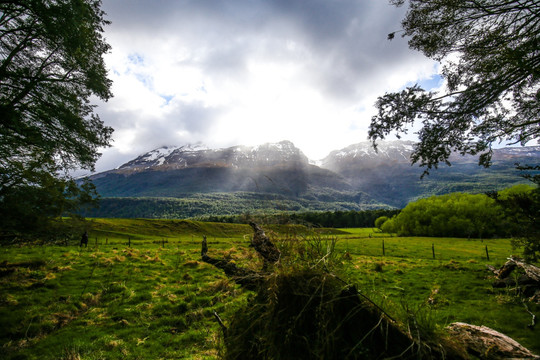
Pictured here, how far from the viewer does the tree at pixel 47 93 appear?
888cm

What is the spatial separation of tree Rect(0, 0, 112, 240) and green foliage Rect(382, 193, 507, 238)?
3386 inches

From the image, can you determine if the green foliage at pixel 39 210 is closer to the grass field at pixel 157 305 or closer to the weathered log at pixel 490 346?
the grass field at pixel 157 305

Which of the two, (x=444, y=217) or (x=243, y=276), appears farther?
(x=444, y=217)

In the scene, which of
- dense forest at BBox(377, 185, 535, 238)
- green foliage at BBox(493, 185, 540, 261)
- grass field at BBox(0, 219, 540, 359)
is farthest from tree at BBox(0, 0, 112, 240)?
dense forest at BBox(377, 185, 535, 238)

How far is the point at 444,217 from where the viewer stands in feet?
243

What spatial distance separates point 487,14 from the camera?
6.89 m

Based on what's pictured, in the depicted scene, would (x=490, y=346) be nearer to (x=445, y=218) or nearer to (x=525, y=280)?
(x=525, y=280)

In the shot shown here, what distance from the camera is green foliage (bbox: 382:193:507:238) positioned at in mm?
69750

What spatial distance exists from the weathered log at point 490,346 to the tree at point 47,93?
12300mm

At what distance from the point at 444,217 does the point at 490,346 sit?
91193 mm

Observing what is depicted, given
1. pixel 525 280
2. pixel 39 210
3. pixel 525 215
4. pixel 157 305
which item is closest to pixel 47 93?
pixel 39 210

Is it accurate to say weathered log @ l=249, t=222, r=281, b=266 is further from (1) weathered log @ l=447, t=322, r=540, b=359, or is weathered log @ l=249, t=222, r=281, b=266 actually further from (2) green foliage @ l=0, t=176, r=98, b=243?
(2) green foliage @ l=0, t=176, r=98, b=243

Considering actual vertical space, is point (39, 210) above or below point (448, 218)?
above

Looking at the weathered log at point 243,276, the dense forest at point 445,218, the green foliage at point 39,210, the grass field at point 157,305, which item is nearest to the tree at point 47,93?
the green foliage at point 39,210
